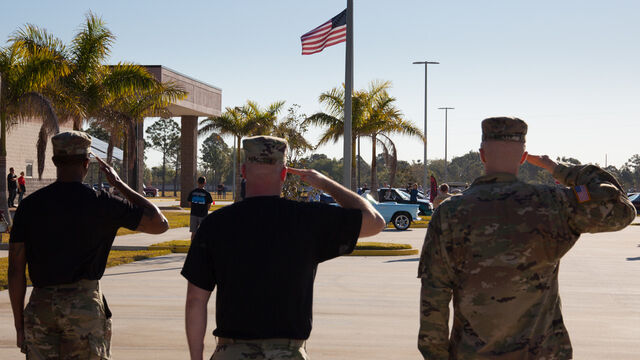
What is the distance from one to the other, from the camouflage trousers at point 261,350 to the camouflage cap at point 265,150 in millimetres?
749

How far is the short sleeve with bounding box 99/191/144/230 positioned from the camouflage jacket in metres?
1.59

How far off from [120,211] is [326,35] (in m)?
15.1

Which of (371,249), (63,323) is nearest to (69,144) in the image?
(63,323)

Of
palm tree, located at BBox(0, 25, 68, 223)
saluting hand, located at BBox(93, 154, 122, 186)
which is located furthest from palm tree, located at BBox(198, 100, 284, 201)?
saluting hand, located at BBox(93, 154, 122, 186)

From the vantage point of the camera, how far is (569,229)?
3357 mm

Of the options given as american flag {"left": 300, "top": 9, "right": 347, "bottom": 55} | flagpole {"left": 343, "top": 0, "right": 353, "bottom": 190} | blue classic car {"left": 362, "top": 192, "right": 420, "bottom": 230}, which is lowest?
blue classic car {"left": 362, "top": 192, "right": 420, "bottom": 230}

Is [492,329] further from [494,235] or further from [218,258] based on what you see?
[218,258]

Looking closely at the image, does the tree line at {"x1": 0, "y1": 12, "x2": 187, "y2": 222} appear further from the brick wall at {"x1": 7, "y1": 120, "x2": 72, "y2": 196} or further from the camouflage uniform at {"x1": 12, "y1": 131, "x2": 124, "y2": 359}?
the camouflage uniform at {"x1": 12, "y1": 131, "x2": 124, "y2": 359}

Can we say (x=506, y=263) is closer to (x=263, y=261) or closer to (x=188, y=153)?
(x=263, y=261)

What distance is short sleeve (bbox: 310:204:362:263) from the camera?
3096 mm

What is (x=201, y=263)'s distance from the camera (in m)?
3.05

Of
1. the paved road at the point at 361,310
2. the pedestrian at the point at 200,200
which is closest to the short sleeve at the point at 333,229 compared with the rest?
the paved road at the point at 361,310

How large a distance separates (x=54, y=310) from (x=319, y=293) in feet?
25.7

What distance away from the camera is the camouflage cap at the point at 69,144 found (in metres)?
3.86
